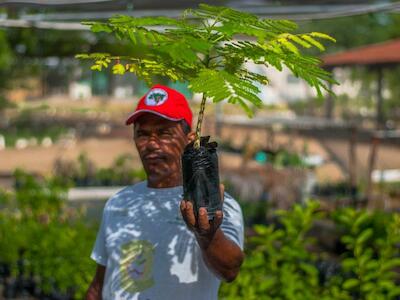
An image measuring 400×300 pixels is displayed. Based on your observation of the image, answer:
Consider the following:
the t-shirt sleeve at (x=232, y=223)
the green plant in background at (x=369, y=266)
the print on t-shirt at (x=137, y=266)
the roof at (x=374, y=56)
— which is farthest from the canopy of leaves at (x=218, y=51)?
the roof at (x=374, y=56)

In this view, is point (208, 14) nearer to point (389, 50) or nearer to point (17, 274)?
point (17, 274)

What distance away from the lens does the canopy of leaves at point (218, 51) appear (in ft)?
6.06

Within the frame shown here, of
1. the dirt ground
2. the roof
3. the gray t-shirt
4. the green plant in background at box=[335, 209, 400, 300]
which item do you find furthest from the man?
the dirt ground

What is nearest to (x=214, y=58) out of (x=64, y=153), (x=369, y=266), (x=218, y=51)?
(x=218, y=51)

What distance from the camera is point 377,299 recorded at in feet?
11.8

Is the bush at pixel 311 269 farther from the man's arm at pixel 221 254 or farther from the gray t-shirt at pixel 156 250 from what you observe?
the man's arm at pixel 221 254

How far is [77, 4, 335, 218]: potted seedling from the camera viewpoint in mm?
1877

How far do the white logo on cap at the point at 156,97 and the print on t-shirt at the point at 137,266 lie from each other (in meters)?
0.52

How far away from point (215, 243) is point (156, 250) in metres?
0.42

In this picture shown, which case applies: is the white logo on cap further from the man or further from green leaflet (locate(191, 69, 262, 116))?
green leaflet (locate(191, 69, 262, 116))

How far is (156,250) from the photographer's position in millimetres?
2623

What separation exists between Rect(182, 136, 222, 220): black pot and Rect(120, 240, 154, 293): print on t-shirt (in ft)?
2.07

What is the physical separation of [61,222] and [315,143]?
2378cm

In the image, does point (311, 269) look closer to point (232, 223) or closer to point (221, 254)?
point (232, 223)
